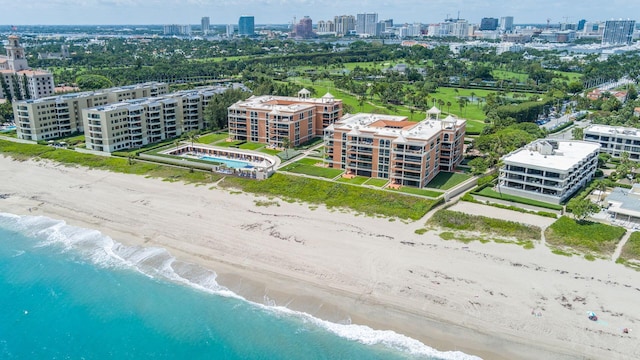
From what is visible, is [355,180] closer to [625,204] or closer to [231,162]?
[231,162]

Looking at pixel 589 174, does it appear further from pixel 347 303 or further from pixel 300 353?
pixel 300 353

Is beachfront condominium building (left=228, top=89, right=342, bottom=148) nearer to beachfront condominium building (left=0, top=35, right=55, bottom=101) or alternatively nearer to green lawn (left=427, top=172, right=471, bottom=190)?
green lawn (left=427, top=172, right=471, bottom=190)

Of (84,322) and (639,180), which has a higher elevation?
(639,180)

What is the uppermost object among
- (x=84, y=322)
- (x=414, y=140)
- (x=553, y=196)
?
(x=414, y=140)

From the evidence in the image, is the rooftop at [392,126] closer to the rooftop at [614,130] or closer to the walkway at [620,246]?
the walkway at [620,246]

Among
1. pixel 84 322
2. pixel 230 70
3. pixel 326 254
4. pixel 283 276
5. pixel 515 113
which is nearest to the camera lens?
pixel 84 322

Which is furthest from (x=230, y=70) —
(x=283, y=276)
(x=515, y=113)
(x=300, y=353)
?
(x=300, y=353)
